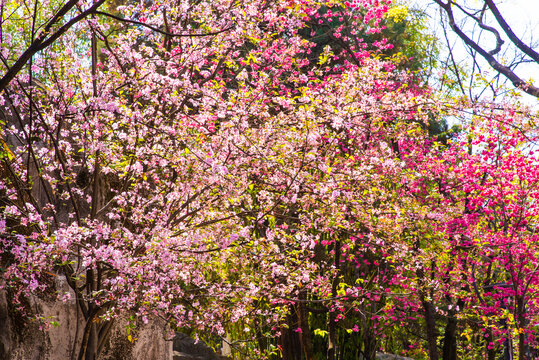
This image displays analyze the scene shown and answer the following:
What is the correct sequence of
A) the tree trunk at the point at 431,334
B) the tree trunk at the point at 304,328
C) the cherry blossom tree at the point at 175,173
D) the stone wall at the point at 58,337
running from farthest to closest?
the tree trunk at the point at 431,334 → the tree trunk at the point at 304,328 → the stone wall at the point at 58,337 → the cherry blossom tree at the point at 175,173

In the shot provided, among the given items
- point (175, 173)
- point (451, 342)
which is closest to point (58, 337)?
point (175, 173)

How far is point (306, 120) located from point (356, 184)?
203 centimetres

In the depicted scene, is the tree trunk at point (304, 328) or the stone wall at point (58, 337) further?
the tree trunk at point (304, 328)

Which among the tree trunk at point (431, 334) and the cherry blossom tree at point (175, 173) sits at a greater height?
the cherry blossom tree at point (175, 173)

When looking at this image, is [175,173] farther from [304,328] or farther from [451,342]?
[451,342]

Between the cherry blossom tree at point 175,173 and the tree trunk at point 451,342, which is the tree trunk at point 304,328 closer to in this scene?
the cherry blossom tree at point 175,173

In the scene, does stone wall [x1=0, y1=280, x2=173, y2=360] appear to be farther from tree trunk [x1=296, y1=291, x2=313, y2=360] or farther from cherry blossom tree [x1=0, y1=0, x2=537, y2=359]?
tree trunk [x1=296, y1=291, x2=313, y2=360]

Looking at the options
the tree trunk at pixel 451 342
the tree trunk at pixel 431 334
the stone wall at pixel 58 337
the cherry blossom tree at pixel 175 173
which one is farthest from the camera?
the tree trunk at pixel 451 342

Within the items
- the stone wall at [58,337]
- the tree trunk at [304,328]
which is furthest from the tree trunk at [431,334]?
the stone wall at [58,337]

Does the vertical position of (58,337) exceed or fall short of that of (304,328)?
it falls short

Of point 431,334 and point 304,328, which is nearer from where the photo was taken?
point 304,328

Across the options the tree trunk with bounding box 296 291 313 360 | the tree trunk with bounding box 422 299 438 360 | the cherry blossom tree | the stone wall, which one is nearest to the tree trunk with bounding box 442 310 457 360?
the tree trunk with bounding box 422 299 438 360

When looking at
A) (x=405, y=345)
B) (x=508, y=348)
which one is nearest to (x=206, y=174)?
(x=508, y=348)

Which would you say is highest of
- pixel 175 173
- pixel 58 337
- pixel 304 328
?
pixel 175 173
